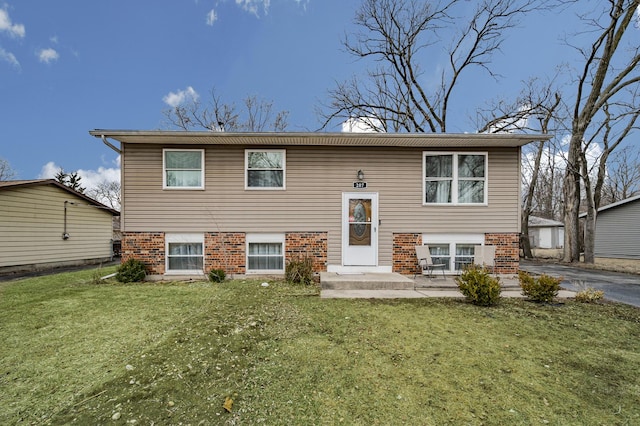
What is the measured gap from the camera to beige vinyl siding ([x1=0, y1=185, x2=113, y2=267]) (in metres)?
10.9

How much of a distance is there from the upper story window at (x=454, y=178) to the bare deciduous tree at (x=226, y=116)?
39.6ft

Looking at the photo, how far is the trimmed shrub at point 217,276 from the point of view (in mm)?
7324

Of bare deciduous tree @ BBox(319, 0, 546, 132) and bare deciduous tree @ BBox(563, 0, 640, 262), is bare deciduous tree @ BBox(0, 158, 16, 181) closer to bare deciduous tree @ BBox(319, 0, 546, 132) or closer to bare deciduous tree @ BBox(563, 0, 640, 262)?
bare deciduous tree @ BBox(319, 0, 546, 132)

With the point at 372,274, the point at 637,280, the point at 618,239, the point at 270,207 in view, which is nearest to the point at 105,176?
the point at 270,207

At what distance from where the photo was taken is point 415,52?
56.1 feet

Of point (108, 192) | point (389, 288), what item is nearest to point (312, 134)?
point (389, 288)

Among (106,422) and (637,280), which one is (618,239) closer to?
(637,280)

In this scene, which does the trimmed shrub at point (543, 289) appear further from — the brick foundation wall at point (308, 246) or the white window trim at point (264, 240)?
the white window trim at point (264, 240)

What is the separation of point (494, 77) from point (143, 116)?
63.5 ft

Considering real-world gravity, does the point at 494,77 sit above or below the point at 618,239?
above

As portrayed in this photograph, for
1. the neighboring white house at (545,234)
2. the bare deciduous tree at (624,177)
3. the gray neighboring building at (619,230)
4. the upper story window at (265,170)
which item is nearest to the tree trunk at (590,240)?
the gray neighboring building at (619,230)

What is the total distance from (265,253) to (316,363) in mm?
4983

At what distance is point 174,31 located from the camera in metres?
13.4

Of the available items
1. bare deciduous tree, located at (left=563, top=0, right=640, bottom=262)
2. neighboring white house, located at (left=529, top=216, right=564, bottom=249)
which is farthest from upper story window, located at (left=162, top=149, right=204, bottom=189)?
neighboring white house, located at (left=529, top=216, right=564, bottom=249)
